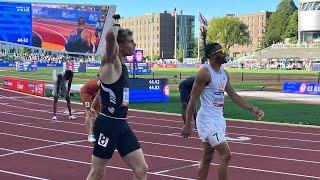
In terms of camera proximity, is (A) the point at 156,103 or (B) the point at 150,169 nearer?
(B) the point at 150,169

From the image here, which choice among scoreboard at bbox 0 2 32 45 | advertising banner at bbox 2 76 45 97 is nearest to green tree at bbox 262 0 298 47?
advertising banner at bbox 2 76 45 97

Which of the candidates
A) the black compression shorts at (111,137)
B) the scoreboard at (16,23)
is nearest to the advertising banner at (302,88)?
the scoreboard at (16,23)

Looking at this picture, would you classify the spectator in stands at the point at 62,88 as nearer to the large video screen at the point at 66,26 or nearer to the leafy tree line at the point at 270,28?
the large video screen at the point at 66,26

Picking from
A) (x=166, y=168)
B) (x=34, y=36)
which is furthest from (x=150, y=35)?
(x=166, y=168)

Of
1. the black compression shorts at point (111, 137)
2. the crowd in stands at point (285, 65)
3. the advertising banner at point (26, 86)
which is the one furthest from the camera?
the crowd in stands at point (285, 65)

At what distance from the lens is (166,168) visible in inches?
366

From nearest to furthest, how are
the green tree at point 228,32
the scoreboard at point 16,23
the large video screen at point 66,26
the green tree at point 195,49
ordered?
the scoreboard at point 16,23
the large video screen at point 66,26
the green tree at point 228,32
the green tree at point 195,49

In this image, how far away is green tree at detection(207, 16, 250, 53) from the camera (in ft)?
474

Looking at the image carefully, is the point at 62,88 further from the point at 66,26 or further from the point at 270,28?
the point at 270,28

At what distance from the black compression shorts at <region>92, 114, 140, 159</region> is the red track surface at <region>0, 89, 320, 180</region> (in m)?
3.04

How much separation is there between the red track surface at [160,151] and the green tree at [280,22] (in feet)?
407

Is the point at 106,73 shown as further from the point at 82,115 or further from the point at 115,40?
the point at 82,115

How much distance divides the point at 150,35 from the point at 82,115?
161059mm

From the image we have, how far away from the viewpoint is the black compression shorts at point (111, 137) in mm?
5508
